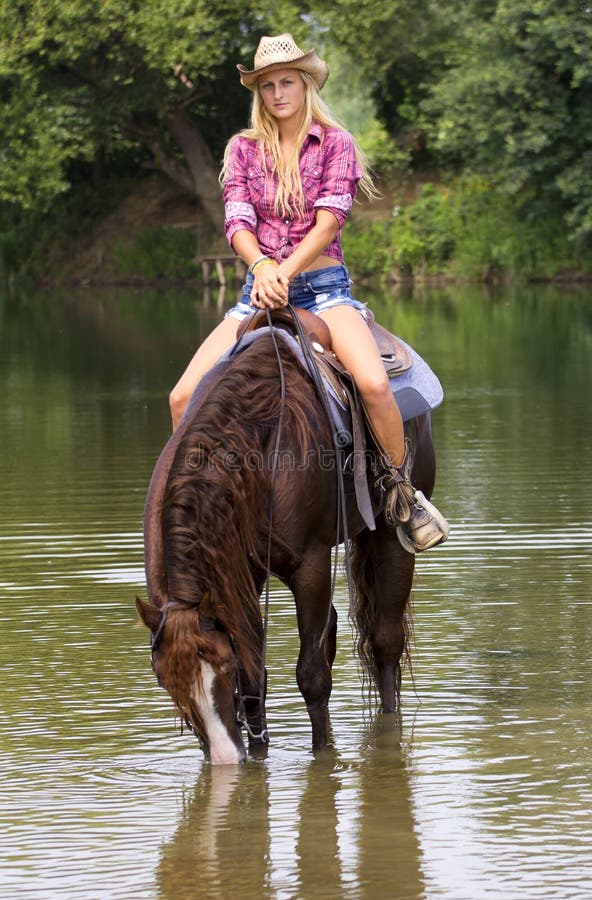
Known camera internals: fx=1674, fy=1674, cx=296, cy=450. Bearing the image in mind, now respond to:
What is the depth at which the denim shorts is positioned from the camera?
20.9 ft

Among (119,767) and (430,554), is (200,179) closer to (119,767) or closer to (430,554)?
(430,554)

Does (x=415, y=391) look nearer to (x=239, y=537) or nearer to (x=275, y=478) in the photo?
(x=275, y=478)

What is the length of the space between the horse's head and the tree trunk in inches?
1696

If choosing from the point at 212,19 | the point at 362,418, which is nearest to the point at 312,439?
the point at 362,418

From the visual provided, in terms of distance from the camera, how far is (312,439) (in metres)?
5.76

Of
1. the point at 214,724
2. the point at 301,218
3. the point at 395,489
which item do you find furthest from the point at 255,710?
the point at 301,218

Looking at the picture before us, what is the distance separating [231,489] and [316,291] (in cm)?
132

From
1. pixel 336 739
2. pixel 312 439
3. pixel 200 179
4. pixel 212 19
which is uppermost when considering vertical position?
pixel 212 19

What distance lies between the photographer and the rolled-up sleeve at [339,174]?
6254 millimetres

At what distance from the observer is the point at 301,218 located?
631cm

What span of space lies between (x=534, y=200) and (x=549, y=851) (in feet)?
121

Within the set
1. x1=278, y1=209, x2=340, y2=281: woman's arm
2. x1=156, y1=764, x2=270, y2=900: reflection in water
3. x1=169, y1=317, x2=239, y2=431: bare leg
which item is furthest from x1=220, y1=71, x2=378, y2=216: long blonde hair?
x1=156, y1=764, x2=270, y2=900: reflection in water

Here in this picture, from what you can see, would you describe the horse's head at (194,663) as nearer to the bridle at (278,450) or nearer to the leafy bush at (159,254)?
the bridle at (278,450)

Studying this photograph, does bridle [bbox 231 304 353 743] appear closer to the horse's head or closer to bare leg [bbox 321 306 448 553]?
bare leg [bbox 321 306 448 553]
